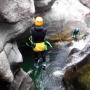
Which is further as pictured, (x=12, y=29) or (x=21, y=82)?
(x=21, y=82)

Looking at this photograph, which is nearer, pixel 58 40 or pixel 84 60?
pixel 84 60

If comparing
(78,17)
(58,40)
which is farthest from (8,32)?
(78,17)

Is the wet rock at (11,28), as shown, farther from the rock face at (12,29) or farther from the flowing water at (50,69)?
the flowing water at (50,69)

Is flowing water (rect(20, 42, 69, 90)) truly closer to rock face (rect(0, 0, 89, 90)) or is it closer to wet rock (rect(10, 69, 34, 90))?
wet rock (rect(10, 69, 34, 90))

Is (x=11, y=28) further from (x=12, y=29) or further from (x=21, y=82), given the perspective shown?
(x=21, y=82)

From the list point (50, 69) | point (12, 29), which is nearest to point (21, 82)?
point (12, 29)

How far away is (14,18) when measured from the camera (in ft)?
28.5

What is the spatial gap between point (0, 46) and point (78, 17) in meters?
9.01

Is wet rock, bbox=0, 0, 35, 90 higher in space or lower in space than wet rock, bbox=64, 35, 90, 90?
higher

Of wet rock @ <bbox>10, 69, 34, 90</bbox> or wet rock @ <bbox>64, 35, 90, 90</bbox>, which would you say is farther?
wet rock @ <bbox>10, 69, 34, 90</bbox>

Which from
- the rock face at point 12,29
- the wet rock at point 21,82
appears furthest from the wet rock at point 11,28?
the wet rock at point 21,82

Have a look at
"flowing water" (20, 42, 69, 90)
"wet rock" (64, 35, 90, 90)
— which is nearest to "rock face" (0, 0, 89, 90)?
"flowing water" (20, 42, 69, 90)

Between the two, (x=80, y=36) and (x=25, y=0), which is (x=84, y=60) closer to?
(x=25, y=0)

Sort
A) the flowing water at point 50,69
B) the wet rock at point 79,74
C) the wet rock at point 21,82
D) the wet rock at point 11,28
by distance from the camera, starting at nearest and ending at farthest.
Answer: the wet rock at point 11,28 < the wet rock at point 79,74 < the wet rock at point 21,82 < the flowing water at point 50,69
